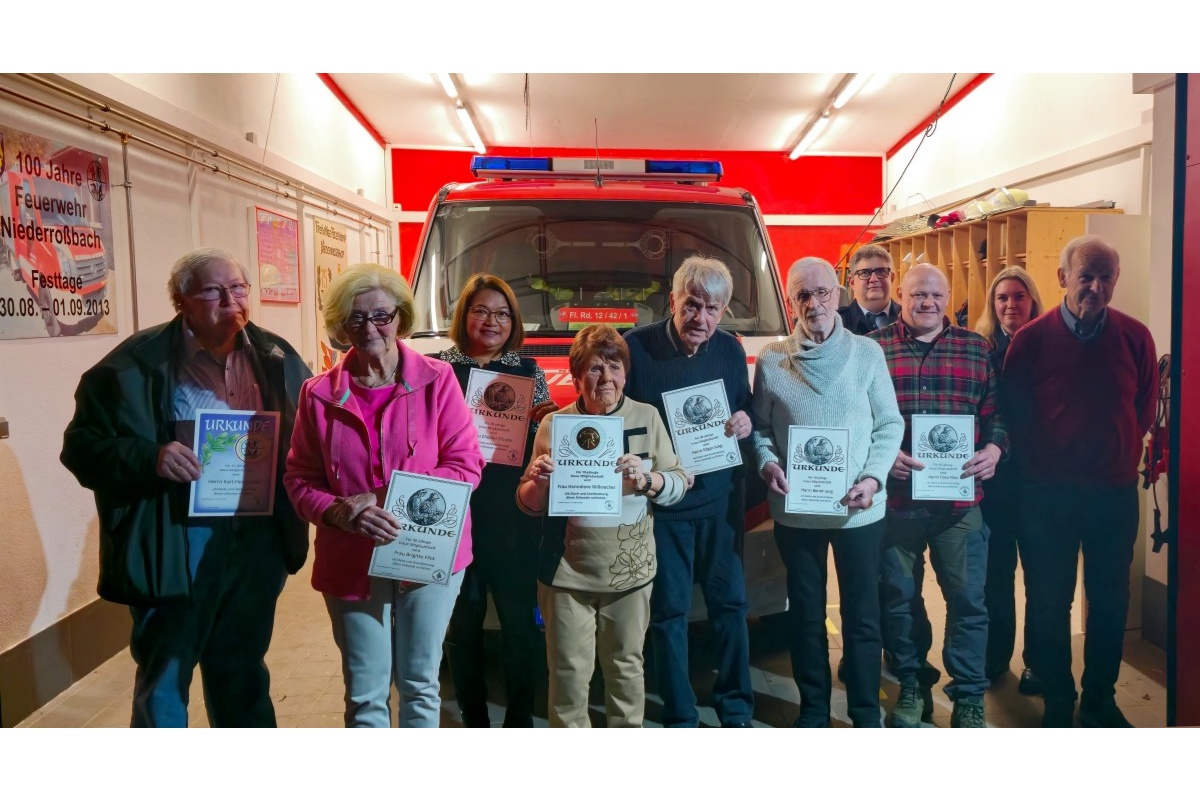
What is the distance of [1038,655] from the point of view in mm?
2570

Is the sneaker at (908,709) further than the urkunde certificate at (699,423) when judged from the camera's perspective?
Yes

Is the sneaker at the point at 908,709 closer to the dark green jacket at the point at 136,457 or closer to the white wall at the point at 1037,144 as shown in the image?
the white wall at the point at 1037,144

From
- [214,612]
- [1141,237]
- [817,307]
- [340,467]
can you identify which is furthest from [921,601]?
[214,612]

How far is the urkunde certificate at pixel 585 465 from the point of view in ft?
7.16

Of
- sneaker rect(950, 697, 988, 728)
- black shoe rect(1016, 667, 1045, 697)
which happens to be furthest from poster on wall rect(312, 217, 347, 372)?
black shoe rect(1016, 667, 1045, 697)

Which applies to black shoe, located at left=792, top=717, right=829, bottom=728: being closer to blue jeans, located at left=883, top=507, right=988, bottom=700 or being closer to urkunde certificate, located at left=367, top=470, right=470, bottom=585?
blue jeans, located at left=883, top=507, right=988, bottom=700

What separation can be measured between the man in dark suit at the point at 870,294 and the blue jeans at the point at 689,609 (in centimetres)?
76

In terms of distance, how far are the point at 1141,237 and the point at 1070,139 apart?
901 millimetres

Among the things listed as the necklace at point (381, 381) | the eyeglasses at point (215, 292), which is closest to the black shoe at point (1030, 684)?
the necklace at point (381, 381)

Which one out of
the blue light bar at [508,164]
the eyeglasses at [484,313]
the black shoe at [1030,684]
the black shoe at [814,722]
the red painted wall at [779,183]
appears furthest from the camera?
the blue light bar at [508,164]

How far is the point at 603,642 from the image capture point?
2262mm

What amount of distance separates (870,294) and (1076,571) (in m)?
1.22

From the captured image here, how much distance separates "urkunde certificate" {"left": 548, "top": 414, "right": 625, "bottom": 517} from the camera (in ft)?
7.16

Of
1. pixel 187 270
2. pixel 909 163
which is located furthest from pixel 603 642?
pixel 909 163
